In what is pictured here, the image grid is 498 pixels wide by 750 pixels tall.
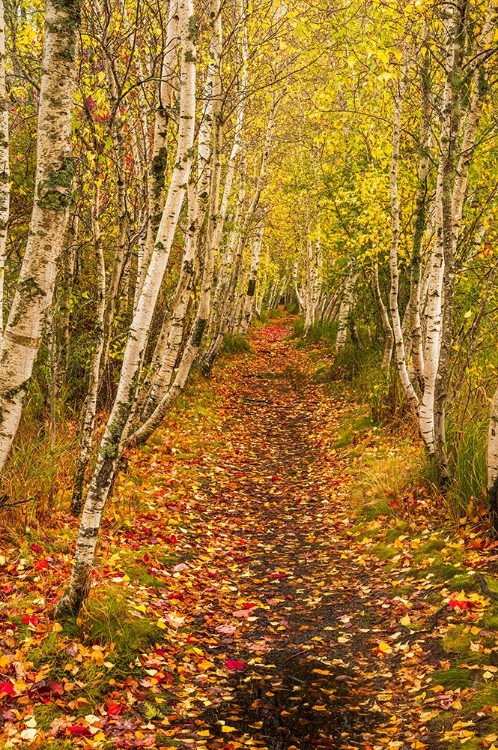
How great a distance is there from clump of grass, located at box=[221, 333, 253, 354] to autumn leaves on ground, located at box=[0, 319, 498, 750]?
11198mm

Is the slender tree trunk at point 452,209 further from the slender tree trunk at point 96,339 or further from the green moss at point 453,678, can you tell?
the slender tree trunk at point 96,339

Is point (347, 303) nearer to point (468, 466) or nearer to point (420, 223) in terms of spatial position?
point (420, 223)

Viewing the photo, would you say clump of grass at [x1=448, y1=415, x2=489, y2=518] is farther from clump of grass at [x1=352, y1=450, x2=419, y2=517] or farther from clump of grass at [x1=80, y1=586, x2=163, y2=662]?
clump of grass at [x1=80, y1=586, x2=163, y2=662]

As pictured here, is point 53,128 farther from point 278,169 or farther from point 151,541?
point 278,169

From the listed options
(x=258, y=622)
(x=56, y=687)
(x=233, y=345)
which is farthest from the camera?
(x=233, y=345)

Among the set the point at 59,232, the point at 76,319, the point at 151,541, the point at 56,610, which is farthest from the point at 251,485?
the point at 59,232

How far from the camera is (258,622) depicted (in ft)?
18.3

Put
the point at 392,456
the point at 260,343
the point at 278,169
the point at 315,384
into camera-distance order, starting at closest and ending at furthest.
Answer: the point at 392,456
the point at 315,384
the point at 278,169
the point at 260,343

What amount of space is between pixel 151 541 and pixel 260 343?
20.6m

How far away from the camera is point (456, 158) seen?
22.9 feet

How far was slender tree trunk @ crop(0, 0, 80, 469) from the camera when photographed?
278cm

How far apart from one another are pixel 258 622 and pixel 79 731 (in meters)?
2.19

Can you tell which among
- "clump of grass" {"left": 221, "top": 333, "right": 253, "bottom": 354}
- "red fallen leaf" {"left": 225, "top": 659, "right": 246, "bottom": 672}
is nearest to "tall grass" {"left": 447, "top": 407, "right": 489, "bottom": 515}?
"red fallen leaf" {"left": 225, "top": 659, "right": 246, "bottom": 672}

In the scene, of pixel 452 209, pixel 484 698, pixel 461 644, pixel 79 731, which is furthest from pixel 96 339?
pixel 484 698
